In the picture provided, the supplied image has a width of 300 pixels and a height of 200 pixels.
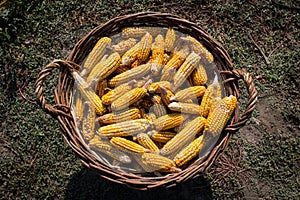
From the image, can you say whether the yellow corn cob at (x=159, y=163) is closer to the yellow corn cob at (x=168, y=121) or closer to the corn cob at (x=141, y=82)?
the yellow corn cob at (x=168, y=121)

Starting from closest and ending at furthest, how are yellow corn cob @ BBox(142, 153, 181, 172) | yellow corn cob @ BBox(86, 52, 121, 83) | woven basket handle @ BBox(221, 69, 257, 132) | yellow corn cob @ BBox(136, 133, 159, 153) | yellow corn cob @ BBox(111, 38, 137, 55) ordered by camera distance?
woven basket handle @ BBox(221, 69, 257, 132) < yellow corn cob @ BBox(142, 153, 181, 172) < yellow corn cob @ BBox(136, 133, 159, 153) < yellow corn cob @ BBox(86, 52, 121, 83) < yellow corn cob @ BBox(111, 38, 137, 55)

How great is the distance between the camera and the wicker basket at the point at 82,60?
124 inches

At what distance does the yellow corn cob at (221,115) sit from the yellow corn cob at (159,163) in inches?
15.8

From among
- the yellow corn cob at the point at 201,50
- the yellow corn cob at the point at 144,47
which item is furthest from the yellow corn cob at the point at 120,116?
the yellow corn cob at the point at 201,50

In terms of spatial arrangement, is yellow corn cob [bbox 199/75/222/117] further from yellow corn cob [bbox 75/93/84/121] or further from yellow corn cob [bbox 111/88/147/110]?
yellow corn cob [bbox 75/93/84/121]

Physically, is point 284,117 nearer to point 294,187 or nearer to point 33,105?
point 294,187

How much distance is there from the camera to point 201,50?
11.6 feet

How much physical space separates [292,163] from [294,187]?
0.23 meters

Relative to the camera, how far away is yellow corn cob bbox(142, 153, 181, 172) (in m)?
3.23

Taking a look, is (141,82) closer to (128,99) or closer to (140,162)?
(128,99)

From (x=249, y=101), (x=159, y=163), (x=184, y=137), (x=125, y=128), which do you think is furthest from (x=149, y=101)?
(x=249, y=101)

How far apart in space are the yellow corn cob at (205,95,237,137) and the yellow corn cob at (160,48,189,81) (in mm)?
495

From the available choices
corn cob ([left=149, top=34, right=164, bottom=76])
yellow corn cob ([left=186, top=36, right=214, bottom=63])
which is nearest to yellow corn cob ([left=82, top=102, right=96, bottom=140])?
corn cob ([left=149, top=34, right=164, bottom=76])

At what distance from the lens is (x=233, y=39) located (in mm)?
4465
